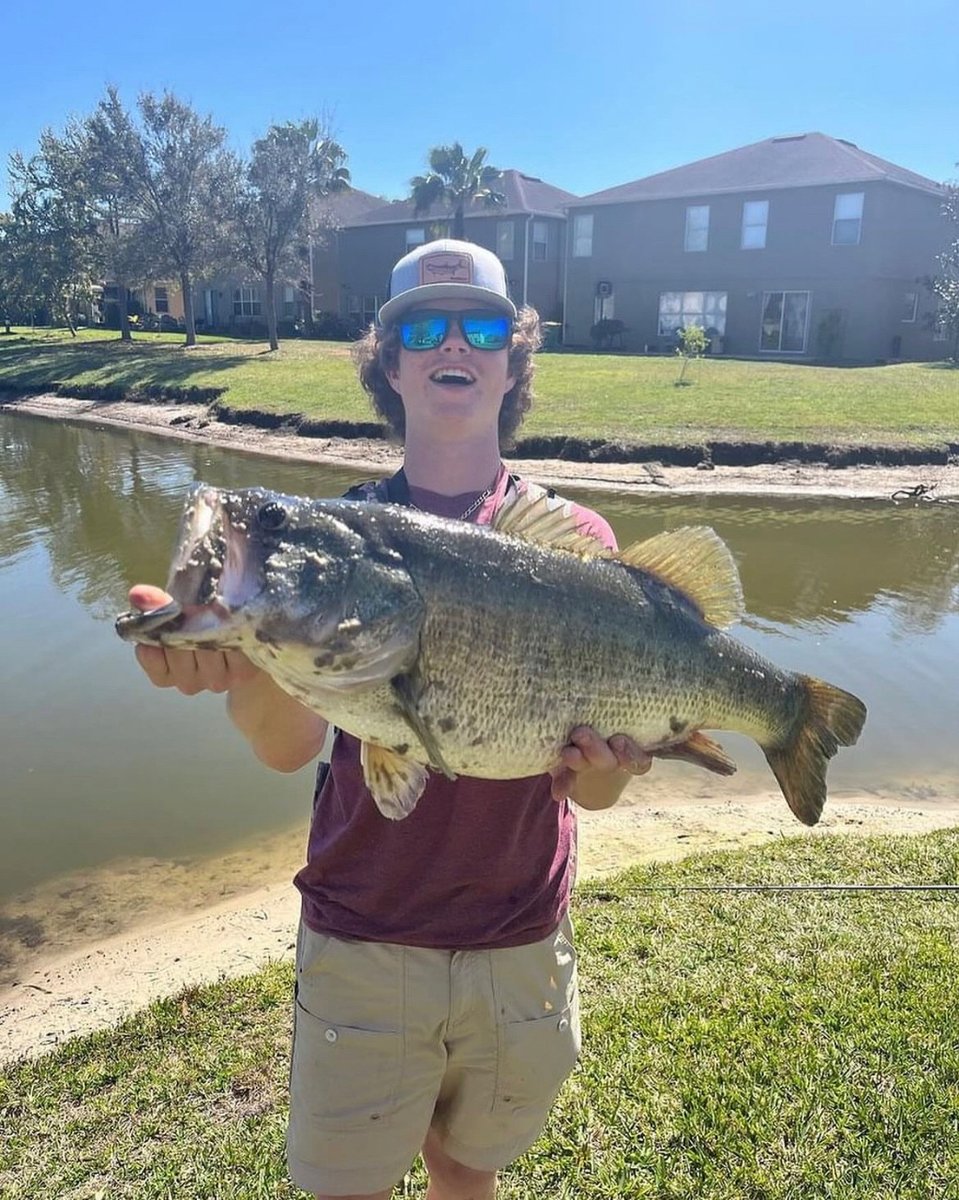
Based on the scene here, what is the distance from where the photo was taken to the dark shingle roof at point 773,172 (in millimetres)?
31641

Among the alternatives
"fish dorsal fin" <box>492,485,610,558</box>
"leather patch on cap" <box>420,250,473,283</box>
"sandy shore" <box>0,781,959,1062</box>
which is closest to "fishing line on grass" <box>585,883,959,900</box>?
"sandy shore" <box>0,781,959,1062</box>

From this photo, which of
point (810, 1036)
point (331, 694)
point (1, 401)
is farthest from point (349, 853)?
point (1, 401)

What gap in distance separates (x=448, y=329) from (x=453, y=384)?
19 centimetres

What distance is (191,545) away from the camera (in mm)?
1745

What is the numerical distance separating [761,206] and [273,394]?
19.8m

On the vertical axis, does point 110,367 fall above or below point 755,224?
below

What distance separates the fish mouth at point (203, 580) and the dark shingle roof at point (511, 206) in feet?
127

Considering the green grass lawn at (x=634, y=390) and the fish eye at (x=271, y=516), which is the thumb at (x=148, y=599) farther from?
the green grass lawn at (x=634, y=390)

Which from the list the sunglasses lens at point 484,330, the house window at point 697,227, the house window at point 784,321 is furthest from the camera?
the house window at point 697,227

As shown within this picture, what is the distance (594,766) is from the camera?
2.04 meters

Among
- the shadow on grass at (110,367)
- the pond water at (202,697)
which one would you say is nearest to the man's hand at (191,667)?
the pond water at (202,697)

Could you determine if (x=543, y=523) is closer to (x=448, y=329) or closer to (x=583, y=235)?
(x=448, y=329)

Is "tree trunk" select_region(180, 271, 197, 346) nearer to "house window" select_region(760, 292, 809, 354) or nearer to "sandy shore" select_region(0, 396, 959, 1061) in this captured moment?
"house window" select_region(760, 292, 809, 354)

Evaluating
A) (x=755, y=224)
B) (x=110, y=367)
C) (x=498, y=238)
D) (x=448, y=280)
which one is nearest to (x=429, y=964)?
(x=448, y=280)
